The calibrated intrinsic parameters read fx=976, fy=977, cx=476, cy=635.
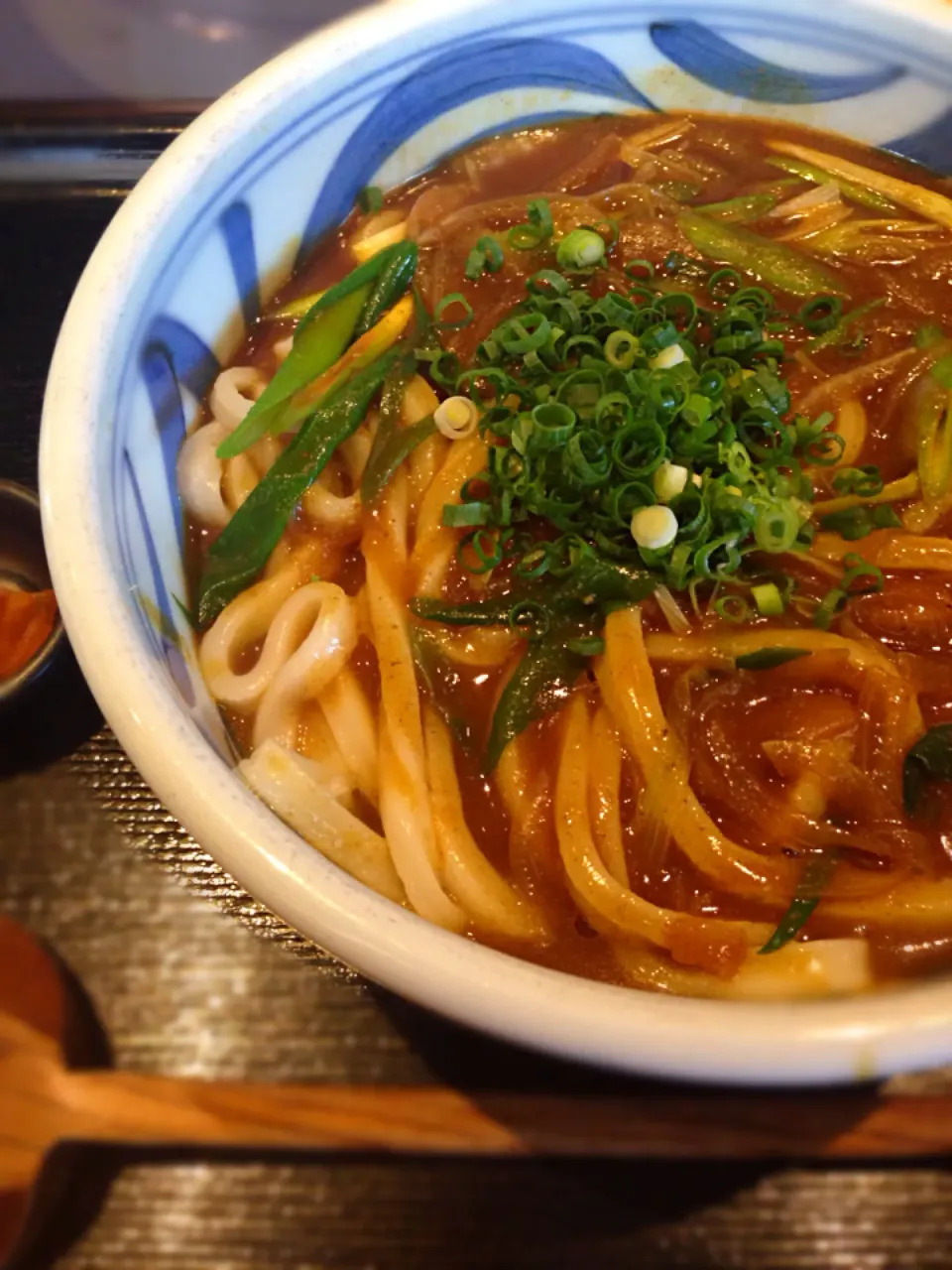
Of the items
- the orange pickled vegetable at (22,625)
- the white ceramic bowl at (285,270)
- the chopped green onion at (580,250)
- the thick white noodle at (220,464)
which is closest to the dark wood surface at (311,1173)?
the orange pickled vegetable at (22,625)

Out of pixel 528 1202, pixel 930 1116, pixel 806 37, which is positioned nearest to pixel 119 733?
pixel 528 1202

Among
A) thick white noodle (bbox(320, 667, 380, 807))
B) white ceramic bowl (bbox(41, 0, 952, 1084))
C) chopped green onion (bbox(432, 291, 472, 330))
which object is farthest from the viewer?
chopped green onion (bbox(432, 291, 472, 330))

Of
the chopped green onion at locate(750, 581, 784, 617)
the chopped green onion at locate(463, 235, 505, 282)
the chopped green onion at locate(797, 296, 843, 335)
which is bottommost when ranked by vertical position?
the chopped green onion at locate(750, 581, 784, 617)

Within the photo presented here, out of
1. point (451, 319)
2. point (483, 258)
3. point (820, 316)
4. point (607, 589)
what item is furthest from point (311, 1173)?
point (820, 316)

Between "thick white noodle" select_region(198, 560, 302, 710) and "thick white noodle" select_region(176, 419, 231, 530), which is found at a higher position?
"thick white noodle" select_region(176, 419, 231, 530)

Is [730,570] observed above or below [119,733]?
above

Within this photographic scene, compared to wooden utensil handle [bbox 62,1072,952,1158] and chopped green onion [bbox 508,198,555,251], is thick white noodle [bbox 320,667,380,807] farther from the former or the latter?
chopped green onion [bbox 508,198,555,251]

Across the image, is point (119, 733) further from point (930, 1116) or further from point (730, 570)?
point (930, 1116)

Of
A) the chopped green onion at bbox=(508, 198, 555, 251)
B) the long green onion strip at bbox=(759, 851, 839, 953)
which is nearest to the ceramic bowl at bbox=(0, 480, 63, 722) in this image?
the chopped green onion at bbox=(508, 198, 555, 251)
